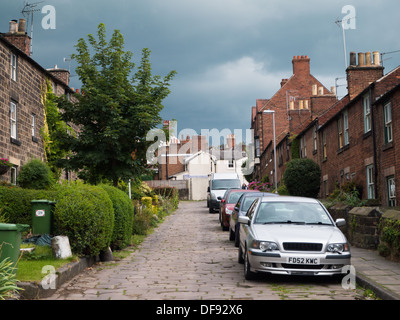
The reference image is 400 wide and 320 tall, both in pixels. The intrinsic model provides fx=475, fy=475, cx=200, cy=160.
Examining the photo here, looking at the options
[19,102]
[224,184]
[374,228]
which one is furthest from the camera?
[224,184]

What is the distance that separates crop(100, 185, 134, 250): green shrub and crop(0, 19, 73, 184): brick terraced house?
9099mm

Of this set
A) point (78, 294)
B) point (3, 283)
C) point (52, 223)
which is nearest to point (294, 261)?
point (78, 294)

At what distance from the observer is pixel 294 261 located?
812 cm

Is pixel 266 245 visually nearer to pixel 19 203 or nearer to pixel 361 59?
pixel 19 203

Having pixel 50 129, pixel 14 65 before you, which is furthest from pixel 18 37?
pixel 50 129

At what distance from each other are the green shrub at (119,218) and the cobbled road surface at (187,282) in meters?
0.54

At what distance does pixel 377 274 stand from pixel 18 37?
78.4ft

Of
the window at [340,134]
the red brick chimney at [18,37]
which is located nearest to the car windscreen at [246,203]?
the window at [340,134]

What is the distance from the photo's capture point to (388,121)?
1808 centimetres

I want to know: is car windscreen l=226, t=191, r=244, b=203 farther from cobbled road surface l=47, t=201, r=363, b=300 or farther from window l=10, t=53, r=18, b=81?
window l=10, t=53, r=18, b=81

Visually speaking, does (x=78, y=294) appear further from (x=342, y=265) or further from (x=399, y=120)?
(x=399, y=120)

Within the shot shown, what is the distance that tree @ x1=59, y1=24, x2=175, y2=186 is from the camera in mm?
16750

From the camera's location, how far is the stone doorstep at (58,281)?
686 cm

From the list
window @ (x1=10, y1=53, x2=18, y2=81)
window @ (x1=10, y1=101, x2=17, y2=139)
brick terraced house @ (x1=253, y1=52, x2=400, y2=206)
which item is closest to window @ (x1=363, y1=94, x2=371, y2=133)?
brick terraced house @ (x1=253, y1=52, x2=400, y2=206)
